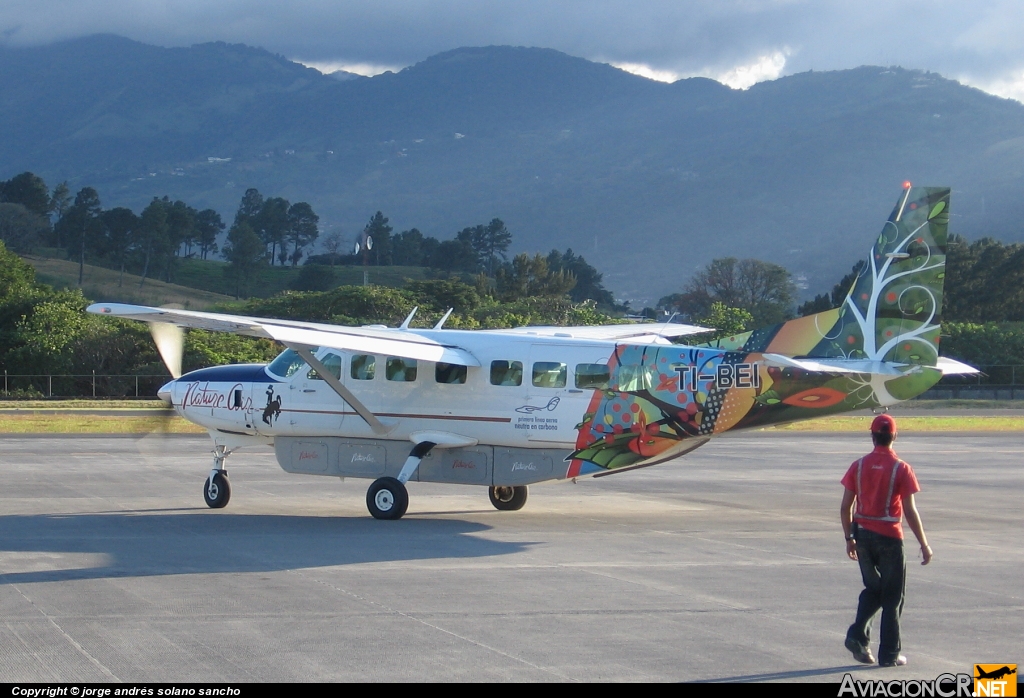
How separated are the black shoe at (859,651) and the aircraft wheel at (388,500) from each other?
8982mm

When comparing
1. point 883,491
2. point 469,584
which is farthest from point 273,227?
point 883,491

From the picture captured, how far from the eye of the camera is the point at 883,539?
8.19 meters

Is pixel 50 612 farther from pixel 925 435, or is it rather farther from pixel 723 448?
pixel 925 435

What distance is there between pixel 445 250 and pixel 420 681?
146m

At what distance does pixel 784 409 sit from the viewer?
1576 centimetres

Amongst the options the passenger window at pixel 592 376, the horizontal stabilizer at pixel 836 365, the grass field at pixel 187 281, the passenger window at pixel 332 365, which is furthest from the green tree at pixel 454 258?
the horizontal stabilizer at pixel 836 365

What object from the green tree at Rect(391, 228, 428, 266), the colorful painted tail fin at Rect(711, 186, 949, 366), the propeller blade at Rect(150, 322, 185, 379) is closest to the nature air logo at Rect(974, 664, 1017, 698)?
the colorful painted tail fin at Rect(711, 186, 949, 366)

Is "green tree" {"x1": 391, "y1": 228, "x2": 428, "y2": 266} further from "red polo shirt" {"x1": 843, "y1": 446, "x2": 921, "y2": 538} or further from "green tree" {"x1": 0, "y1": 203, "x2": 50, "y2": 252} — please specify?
"red polo shirt" {"x1": 843, "y1": 446, "x2": 921, "y2": 538}

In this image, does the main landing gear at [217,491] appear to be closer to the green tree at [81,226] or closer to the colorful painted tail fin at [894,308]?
the colorful painted tail fin at [894,308]

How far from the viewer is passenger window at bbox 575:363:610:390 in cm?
1614

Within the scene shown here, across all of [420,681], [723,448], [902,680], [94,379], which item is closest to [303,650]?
[420,681]

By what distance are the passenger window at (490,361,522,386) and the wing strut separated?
1697 mm

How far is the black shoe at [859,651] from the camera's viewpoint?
8.18 meters

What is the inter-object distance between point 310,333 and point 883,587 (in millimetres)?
9578
